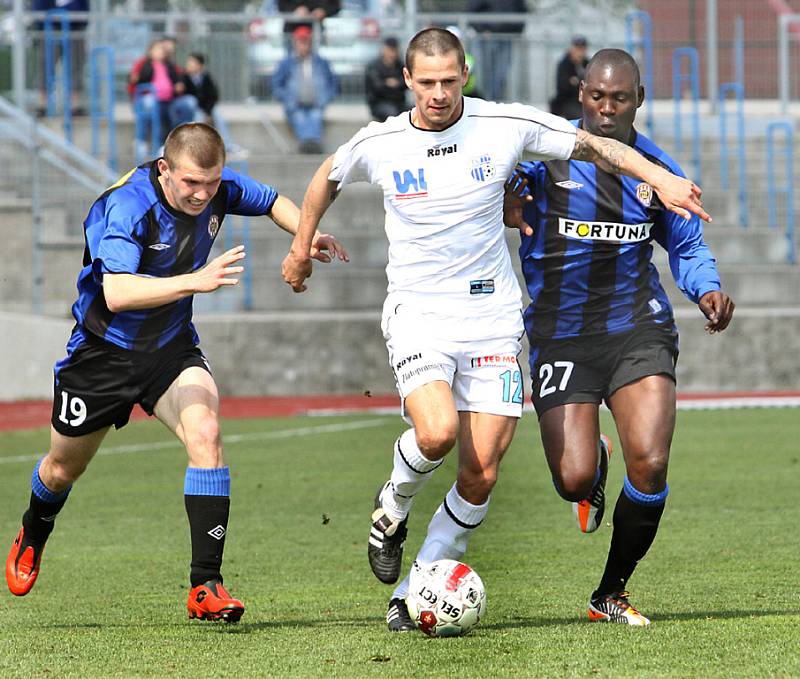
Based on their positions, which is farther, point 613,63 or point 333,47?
point 333,47

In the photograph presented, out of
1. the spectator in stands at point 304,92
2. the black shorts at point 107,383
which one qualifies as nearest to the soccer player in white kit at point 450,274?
the black shorts at point 107,383

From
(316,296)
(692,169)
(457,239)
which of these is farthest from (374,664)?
(692,169)

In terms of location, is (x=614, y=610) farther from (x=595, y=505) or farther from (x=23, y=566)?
(x=23, y=566)

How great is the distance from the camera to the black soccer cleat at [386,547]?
20.7 ft

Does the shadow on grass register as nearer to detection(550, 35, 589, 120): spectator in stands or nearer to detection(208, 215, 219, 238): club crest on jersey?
detection(208, 215, 219, 238): club crest on jersey

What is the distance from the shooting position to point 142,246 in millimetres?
6426

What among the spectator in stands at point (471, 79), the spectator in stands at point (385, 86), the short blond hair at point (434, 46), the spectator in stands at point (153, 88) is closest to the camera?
the short blond hair at point (434, 46)

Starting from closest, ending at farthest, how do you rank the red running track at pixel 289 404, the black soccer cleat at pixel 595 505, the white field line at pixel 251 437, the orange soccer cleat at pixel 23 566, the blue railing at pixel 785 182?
the orange soccer cleat at pixel 23 566
the black soccer cleat at pixel 595 505
the white field line at pixel 251 437
the red running track at pixel 289 404
the blue railing at pixel 785 182

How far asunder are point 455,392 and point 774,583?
1.81 meters

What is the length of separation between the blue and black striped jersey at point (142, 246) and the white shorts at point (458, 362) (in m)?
0.99

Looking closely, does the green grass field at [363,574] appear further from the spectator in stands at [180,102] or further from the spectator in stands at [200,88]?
the spectator in stands at [200,88]

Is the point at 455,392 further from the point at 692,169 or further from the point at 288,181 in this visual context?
the point at 692,169

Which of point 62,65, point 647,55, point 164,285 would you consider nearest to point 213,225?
point 164,285

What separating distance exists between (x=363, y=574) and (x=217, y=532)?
1.66m
